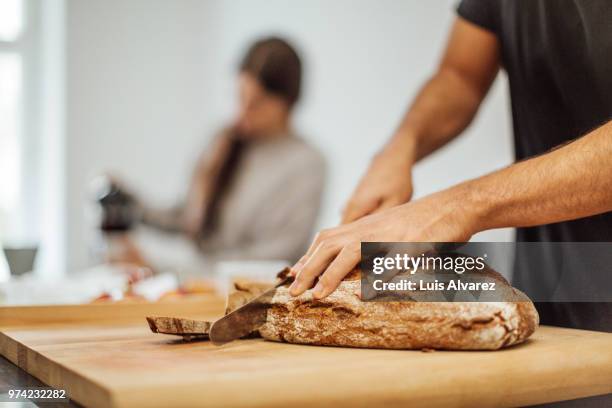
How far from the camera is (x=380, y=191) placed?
3.71 ft

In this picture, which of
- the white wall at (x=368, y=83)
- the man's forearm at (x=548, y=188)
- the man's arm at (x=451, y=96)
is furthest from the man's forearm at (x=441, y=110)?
the white wall at (x=368, y=83)

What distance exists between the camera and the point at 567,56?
111 cm

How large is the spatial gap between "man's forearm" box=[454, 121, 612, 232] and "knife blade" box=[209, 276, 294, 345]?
245 millimetres

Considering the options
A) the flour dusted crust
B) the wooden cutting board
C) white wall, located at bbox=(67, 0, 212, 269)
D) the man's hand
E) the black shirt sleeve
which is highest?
white wall, located at bbox=(67, 0, 212, 269)

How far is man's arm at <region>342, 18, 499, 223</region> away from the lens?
128cm

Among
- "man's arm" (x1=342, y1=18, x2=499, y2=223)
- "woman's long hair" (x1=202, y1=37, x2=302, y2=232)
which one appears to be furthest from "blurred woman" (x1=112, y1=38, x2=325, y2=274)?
"man's arm" (x1=342, y1=18, x2=499, y2=223)

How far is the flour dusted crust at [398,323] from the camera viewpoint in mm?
740

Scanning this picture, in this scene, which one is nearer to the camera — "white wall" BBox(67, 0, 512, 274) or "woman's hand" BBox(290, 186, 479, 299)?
"woman's hand" BBox(290, 186, 479, 299)

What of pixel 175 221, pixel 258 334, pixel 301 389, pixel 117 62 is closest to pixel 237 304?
pixel 258 334

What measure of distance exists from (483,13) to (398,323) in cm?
71

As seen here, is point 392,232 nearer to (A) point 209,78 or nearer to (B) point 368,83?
(B) point 368,83

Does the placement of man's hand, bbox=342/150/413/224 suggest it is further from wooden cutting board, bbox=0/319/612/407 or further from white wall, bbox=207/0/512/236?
white wall, bbox=207/0/512/236

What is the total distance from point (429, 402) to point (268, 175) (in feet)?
8.90

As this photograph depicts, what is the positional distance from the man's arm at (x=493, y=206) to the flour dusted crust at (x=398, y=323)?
22 mm
